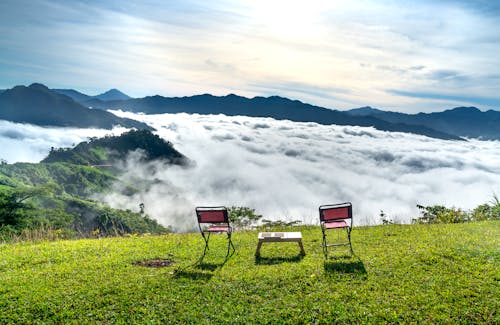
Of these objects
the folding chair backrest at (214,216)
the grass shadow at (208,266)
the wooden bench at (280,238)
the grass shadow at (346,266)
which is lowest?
the grass shadow at (208,266)

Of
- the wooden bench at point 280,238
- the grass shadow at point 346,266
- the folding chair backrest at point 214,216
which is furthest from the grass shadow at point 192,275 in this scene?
the grass shadow at point 346,266

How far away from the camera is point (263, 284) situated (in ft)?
26.7

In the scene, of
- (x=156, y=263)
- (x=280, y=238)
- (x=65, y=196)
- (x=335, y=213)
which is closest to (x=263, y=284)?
(x=280, y=238)

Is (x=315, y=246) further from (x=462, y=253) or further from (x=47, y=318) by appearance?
(x=47, y=318)

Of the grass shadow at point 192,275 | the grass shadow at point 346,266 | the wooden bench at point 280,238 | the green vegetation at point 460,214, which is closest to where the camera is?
the grass shadow at point 346,266

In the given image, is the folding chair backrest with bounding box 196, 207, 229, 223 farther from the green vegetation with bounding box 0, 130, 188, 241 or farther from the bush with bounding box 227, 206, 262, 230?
the green vegetation with bounding box 0, 130, 188, 241

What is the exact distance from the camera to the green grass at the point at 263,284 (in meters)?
6.85

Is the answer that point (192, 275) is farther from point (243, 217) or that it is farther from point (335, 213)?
point (243, 217)

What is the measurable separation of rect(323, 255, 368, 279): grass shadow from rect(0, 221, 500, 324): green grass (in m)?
0.03

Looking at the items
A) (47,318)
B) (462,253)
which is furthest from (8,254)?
(462,253)

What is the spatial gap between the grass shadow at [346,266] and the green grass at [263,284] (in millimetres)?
26

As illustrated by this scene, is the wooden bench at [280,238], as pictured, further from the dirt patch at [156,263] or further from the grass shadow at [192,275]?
the dirt patch at [156,263]

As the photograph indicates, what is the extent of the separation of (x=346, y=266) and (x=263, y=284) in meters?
2.38

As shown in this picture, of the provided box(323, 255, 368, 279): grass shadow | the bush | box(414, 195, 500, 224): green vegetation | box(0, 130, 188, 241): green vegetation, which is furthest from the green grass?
the bush
